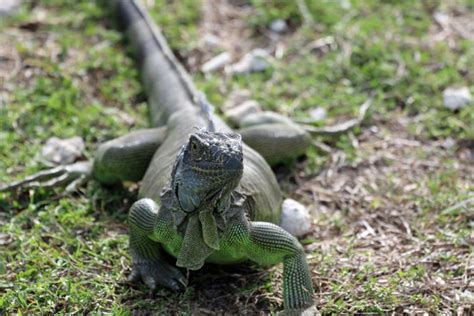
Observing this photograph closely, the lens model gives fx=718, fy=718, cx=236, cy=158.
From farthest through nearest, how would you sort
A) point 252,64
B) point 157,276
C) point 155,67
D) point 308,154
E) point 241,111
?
point 252,64, point 155,67, point 241,111, point 308,154, point 157,276

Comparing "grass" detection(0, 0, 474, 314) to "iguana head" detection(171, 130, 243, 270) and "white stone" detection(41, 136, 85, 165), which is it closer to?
"white stone" detection(41, 136, 85, 165)

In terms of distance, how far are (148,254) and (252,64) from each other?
2.99 m

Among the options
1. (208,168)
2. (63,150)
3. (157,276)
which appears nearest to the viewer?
(208,168)

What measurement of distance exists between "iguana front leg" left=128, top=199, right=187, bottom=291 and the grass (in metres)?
0.08

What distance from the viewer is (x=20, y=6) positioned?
7418 mm

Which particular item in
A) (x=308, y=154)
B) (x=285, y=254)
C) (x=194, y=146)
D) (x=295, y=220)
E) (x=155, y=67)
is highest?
(x=194, y=146)

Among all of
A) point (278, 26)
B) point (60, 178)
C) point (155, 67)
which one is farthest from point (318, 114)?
point (60, 178)

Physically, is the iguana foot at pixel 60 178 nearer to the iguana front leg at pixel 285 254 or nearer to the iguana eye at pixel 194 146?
the iguana front leg at pixel 285 254

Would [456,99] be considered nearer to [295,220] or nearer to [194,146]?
[295,220]

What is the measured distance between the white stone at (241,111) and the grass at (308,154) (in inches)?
8.1

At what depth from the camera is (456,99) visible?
6.04m

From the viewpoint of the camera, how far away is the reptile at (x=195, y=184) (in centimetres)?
356

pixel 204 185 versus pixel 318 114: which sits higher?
pixel 204 185

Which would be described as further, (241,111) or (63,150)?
(241,111)
